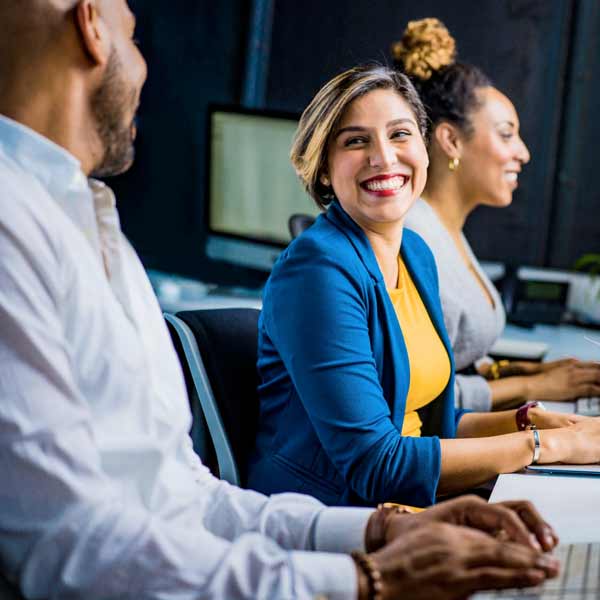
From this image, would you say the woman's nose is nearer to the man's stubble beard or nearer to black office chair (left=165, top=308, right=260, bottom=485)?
black office chair (left=165, top=308, right=260, bottom=485)

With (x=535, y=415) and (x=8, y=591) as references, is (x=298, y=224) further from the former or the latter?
(x=8, y=591)

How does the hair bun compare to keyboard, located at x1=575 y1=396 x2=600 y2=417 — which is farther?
the hair bun

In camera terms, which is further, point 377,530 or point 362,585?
point 377,530

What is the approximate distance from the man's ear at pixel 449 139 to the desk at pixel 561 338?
65 cm

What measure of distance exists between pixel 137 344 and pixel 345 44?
Answer: 2807mm

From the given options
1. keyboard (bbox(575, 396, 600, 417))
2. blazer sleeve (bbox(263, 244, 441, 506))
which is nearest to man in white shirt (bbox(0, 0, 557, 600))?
blazer sleeve (bbox(263, 244, 441, 506))

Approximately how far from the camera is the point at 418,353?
6.09ft

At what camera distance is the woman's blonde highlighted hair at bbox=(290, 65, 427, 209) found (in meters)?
1.85

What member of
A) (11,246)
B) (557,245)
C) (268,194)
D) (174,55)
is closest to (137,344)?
(11,246)

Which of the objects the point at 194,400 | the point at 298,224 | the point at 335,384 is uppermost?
the point at 298,224

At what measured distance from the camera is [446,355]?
6.37 ft

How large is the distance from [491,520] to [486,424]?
0.83m

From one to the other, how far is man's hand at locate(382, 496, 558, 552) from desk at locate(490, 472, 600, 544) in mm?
95

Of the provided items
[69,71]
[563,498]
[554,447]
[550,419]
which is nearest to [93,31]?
[69,71]
